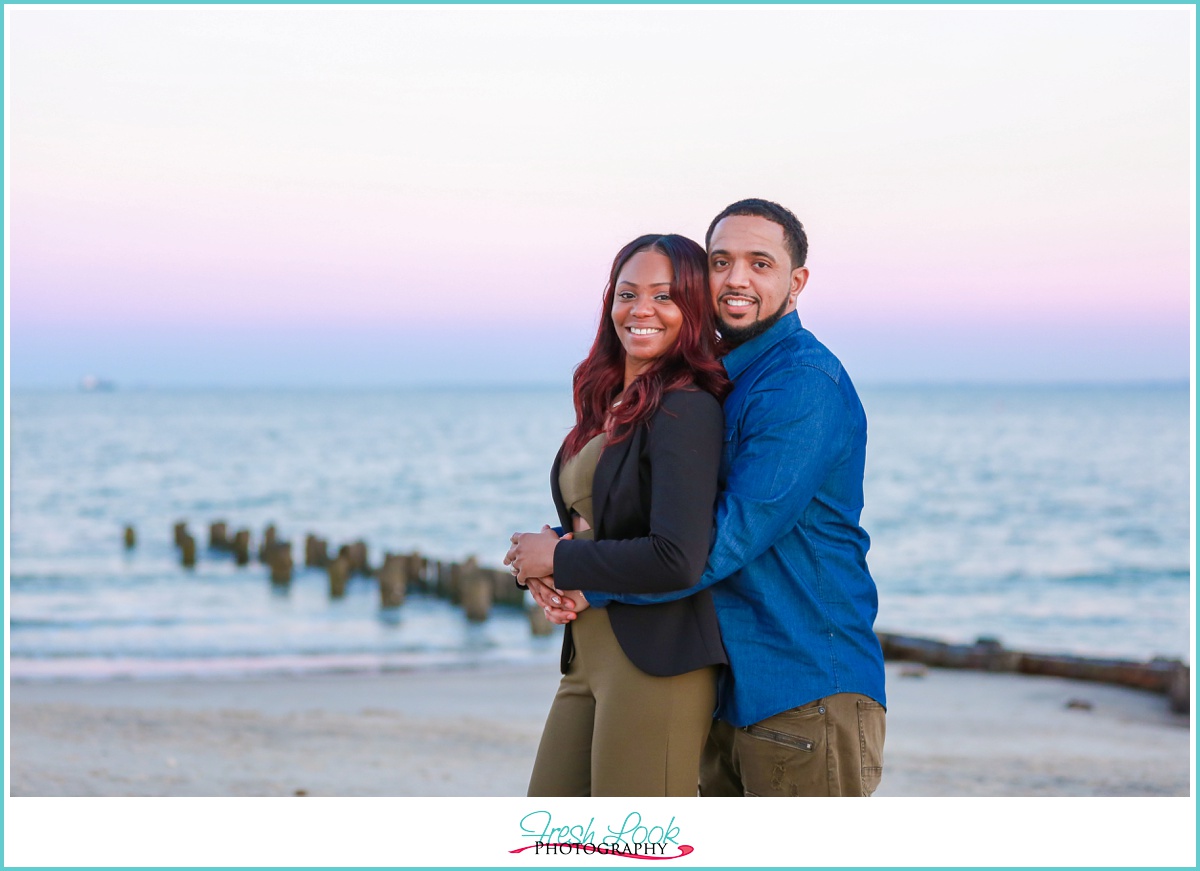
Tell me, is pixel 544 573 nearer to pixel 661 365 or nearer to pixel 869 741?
pixel 661 365

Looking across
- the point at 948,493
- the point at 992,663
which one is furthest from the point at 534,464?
the point at 992,663

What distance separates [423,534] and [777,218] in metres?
30.6

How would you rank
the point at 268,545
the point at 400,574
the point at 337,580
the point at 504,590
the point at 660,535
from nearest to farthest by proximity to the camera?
the point at 660,535 < the point at 504,590 < the point at 400,574 < the point at 337,580 < the point at 268,545

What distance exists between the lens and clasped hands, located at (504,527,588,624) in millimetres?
3385

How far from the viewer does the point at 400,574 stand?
1870 centimetres

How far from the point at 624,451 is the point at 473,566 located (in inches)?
593

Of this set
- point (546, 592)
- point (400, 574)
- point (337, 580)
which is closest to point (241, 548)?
point (337, 580)

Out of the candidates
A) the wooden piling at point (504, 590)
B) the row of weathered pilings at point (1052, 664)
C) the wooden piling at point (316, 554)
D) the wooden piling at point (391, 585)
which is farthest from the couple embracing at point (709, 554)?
the wooden piling at point (316, 554)

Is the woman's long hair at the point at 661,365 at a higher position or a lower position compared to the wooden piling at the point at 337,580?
higher

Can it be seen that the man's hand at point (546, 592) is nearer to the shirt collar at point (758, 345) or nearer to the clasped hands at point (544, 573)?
the clasped hands at point (544, 573)

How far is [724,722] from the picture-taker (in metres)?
3.62

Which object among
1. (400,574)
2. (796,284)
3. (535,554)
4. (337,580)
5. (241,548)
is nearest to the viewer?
(535,554)

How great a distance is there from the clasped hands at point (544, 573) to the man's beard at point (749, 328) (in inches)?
34.5

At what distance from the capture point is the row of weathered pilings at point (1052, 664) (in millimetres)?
11219
